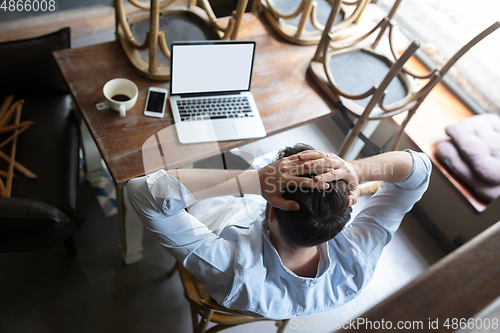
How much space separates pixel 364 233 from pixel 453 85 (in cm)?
163

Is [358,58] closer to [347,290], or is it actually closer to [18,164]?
[347,290]

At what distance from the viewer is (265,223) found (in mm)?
883

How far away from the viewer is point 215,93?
131 cm

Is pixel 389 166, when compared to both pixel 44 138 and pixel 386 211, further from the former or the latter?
pixel 44 138

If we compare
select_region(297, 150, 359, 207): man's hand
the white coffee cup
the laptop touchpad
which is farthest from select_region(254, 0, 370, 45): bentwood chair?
select_region(297, 150, 359, 207): man's hand

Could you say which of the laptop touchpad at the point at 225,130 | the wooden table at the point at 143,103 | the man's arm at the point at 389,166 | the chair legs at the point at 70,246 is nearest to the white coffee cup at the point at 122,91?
the wooden table at the point at 143,103

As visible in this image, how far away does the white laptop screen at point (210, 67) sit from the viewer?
1181 millimetres

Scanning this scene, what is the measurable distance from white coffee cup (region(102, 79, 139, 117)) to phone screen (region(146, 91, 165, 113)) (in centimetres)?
5

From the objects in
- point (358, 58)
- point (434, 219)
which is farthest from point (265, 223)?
point (434, 219)

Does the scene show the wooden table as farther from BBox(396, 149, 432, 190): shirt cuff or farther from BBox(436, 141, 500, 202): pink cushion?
BBox(436, 141, 500, 202): pink cushion

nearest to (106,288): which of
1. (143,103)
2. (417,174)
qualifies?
(143,103)

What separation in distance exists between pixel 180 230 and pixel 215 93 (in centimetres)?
65

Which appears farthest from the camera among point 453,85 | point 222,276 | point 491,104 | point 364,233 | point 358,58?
point 453,85

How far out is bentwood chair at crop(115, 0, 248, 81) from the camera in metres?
1.31
